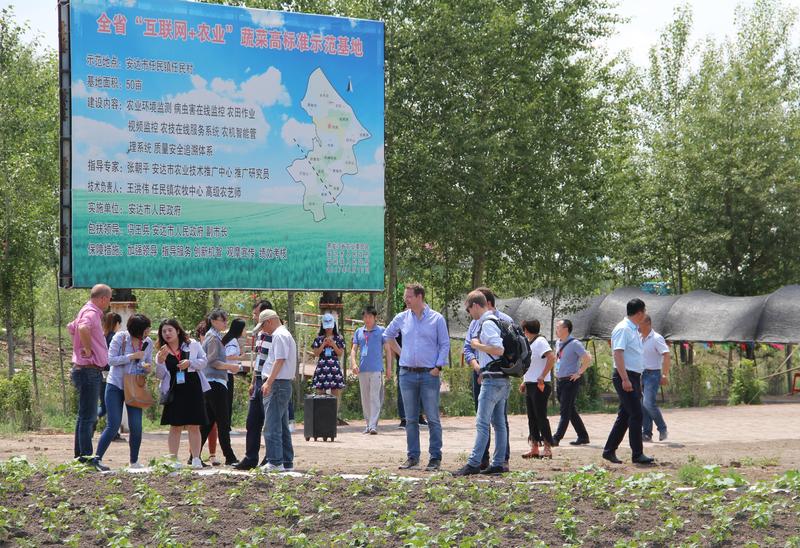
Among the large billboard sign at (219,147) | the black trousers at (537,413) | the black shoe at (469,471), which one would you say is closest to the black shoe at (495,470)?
the black shoe at (469,471)

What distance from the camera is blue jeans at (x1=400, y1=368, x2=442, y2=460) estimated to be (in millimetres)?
12336

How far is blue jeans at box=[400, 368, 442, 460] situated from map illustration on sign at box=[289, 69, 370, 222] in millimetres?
8161

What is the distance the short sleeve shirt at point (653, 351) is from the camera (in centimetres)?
1648

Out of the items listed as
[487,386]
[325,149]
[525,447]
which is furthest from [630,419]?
[325,149]

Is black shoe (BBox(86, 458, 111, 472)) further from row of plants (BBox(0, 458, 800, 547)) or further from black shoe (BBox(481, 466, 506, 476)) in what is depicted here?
black shoe (BBox(481, 466, 506, 476))

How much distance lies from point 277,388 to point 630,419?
3.97 metres

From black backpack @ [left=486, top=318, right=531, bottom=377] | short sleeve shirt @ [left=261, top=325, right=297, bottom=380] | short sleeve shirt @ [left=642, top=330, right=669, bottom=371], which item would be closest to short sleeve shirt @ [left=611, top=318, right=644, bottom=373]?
black backpack @ [left=486, top=318, right=531, bottom=377]

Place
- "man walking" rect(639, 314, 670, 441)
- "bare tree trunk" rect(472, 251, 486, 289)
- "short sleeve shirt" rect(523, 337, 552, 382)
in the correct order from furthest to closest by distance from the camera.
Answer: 1. "bare tree trunk" rect(472, 251, 486, 289)
2. "man walking" rect(639, 314, 670, 441)
3. "short sleeve shirt" rect(523, 337, 552, 382)

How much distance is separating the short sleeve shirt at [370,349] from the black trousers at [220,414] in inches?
219

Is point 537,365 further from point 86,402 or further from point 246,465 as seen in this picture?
point 86,402

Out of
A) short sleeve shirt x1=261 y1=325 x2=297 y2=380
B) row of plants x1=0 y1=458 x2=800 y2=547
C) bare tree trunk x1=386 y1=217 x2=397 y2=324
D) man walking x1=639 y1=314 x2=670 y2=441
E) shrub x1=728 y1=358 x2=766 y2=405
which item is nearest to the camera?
row of plants x1=0 y1=458 x2=800 y2=547

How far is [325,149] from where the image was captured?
2045 centimetres

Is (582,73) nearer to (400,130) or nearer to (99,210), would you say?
(400,130)

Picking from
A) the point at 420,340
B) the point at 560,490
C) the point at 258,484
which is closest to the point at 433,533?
the point at 560,490
